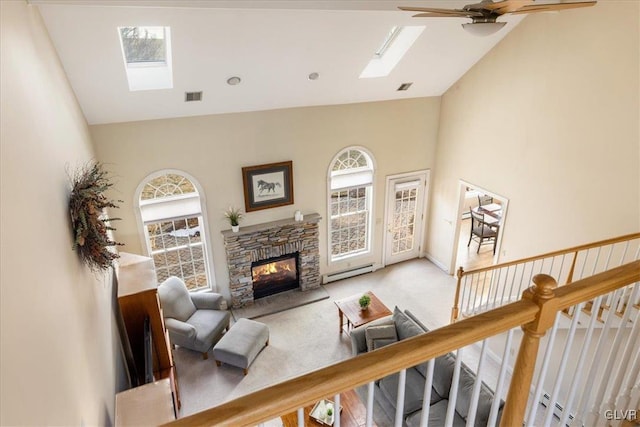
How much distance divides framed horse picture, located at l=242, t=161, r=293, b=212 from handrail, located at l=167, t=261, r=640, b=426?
217 inches

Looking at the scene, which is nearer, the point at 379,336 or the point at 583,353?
the point at 583,353

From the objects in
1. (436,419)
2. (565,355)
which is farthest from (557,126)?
(565,355)

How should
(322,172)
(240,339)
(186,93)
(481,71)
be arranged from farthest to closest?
(322,172) < (481,71) < (240,339) < (186,93)

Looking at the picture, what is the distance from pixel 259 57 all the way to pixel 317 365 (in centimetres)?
431

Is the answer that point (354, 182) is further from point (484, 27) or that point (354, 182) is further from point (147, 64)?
point (484, 27)

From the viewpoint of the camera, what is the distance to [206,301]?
657 cm

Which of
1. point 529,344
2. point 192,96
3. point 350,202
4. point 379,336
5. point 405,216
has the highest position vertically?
point 192,96

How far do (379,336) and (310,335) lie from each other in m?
1.57

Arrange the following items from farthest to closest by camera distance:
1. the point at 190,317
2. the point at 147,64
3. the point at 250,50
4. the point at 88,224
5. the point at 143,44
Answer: the point at 190,317 < the point at 147,64 < the point at 143,44 < the point at 250,50 < the point at 88,224

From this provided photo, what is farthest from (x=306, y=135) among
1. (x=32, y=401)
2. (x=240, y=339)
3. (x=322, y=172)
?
(x=32, y=401)

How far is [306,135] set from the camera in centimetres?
673

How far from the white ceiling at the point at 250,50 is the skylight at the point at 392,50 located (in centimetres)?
10

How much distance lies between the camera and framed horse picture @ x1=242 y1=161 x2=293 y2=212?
21.4 feet

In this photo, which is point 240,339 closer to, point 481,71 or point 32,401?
point 32,401
